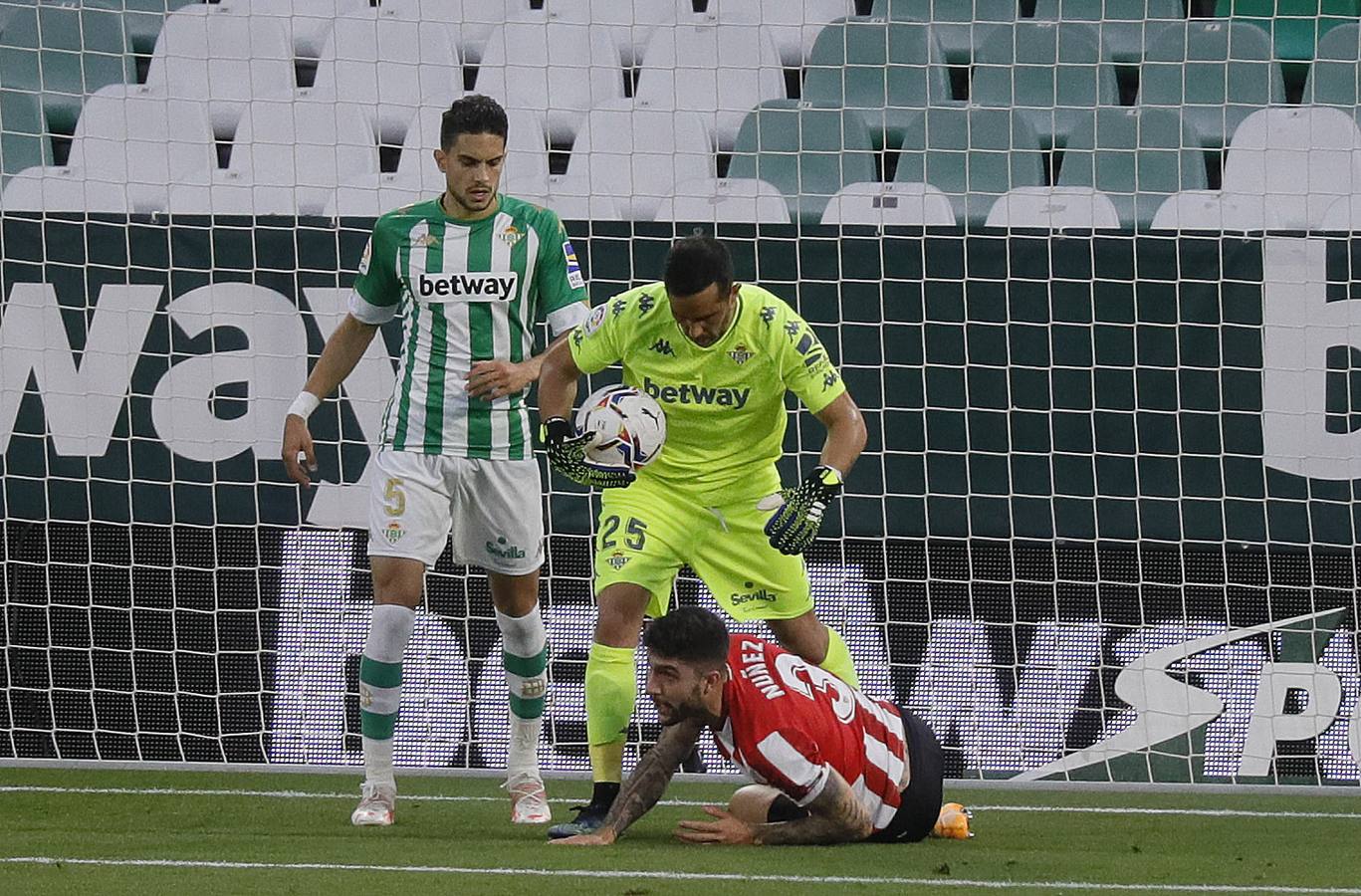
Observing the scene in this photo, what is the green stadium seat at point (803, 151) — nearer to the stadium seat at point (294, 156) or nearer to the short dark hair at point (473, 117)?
the stadium seat at point (294, 156)

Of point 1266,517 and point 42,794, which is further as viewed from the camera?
point 1266,517

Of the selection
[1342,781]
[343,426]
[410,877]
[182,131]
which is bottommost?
[1342,781]

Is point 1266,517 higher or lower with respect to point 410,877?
higher

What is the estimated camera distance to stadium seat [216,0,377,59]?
25.7ft

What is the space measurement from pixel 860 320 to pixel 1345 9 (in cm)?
256

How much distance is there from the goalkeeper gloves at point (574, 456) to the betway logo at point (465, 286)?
48 cm

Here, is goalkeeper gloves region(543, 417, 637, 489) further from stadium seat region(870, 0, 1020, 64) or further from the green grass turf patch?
stadium seat region(870, 0, 1020, 64)

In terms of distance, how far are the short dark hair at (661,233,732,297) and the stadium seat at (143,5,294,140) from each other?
3528mm

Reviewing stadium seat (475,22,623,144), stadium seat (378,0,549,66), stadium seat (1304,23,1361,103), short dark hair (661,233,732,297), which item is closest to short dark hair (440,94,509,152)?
short dark hair (661,233,732,297)

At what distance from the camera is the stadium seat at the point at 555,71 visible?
25.8 ft

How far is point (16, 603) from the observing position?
7.38 metres

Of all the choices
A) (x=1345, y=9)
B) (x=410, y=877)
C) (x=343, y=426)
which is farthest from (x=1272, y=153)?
(x=410, y=877)

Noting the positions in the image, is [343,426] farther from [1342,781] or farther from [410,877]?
[1342,781]

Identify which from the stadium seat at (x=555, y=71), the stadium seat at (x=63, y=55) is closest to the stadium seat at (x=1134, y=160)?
the stadium seat at (x=555, y=71)
